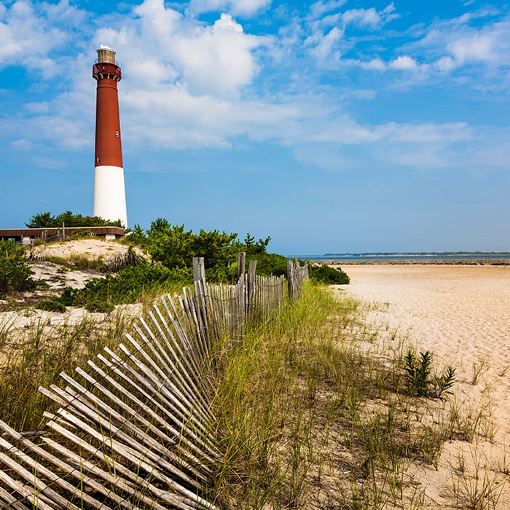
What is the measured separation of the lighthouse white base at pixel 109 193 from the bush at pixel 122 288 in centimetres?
1837

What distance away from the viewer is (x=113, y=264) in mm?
16328

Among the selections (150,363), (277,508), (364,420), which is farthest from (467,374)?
(150,363)

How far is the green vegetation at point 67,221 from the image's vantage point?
→ 87.7ft

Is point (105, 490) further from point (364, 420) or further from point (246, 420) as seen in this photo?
point (364, 420)

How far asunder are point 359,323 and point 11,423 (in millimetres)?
6757

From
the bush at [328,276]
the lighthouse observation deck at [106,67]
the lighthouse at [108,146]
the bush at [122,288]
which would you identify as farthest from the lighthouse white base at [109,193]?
the bush at [122,288]

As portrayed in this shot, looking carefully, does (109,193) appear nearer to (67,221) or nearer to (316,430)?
(67,221)

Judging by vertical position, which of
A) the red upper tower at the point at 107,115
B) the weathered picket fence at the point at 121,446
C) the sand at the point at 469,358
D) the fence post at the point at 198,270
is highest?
the red upper tower at the point at 107,115

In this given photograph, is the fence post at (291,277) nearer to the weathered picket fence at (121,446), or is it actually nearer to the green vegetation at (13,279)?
the green vegetation at (13,279)

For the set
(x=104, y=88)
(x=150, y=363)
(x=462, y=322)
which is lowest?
(x=462, y=322)

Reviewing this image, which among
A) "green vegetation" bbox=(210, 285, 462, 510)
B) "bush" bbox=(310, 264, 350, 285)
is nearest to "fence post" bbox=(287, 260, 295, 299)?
"green vegetation" bbox=(210, 285, 462, 510)

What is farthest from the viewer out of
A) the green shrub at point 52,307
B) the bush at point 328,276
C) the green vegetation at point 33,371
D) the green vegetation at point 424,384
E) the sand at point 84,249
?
the bush at point 328,276

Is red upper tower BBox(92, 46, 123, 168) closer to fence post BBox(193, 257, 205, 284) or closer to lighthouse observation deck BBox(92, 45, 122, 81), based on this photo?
lighthouse observation deck BBox(92, 45, 122, 81)

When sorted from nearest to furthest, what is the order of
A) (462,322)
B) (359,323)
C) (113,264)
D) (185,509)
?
(185,509), (359,323), (462,322), (113,264)
